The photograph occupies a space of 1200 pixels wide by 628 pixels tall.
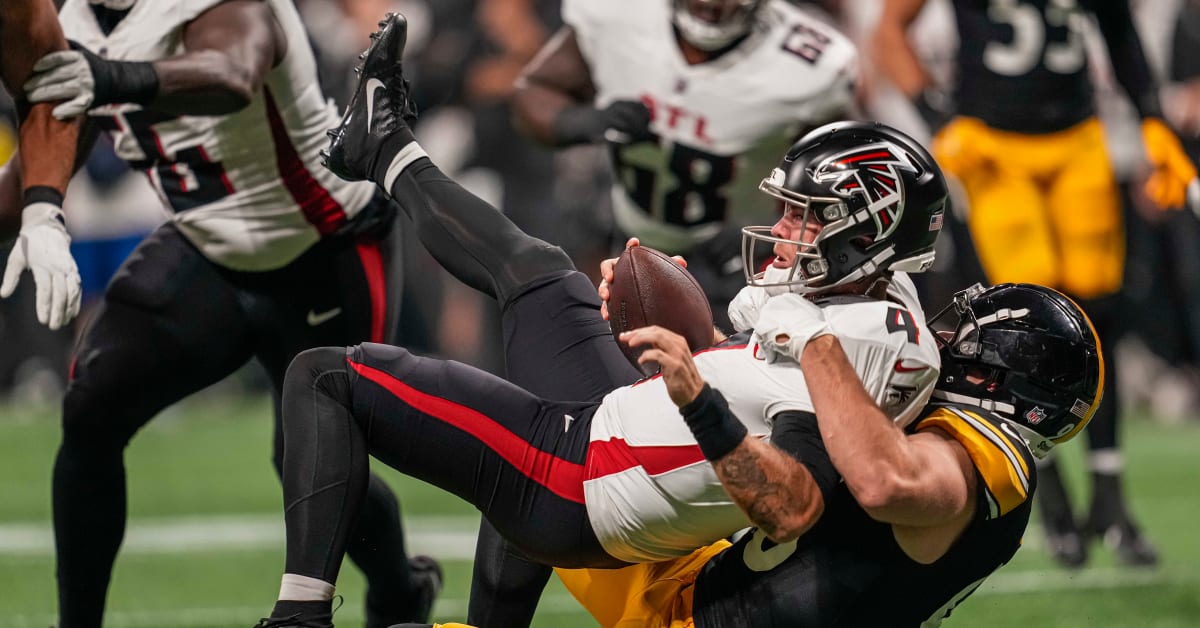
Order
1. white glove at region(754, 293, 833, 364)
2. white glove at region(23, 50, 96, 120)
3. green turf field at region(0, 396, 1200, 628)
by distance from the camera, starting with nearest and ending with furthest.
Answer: white glove at region(754, 293, 833, 364) < white glove at region(23, 50, 96, 120) < green turf field at region(0, 396, 1200, 628)

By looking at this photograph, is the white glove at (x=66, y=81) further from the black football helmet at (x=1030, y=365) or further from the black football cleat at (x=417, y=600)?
the black football helmet at (x=1030, y=365)

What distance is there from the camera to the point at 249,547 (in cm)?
592

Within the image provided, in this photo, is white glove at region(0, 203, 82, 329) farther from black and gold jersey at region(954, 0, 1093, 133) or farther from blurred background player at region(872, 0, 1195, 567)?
black and gold jersey at region(954, 0, 1093, 133)

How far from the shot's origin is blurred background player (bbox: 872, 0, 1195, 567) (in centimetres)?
541

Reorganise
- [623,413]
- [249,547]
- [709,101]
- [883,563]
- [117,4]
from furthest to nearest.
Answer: [249,547], [709,101], [117,4], [623,413], [883,563]

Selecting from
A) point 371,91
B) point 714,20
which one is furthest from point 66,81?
point 714,20

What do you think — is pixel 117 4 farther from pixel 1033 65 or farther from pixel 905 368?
pixel 1033 65

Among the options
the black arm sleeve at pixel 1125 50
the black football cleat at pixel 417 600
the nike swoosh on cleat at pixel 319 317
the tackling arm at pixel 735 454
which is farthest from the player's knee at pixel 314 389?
the black arm sleeve at pixel 1125 50

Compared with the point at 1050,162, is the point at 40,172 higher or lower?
higher

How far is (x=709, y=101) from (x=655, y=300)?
6.26 ft

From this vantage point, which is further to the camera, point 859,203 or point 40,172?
point 40,172

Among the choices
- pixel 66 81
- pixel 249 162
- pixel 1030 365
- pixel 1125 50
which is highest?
pixel 66 81

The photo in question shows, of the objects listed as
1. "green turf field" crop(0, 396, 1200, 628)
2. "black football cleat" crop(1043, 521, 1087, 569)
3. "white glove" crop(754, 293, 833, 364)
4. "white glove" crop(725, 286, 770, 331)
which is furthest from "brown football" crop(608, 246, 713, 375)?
"black football cleat" crop(1043, 521, 1087, 569)

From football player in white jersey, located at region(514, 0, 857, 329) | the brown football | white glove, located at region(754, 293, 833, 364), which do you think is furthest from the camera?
football player in white jersey, located at region(514, 0, 857, 329)
